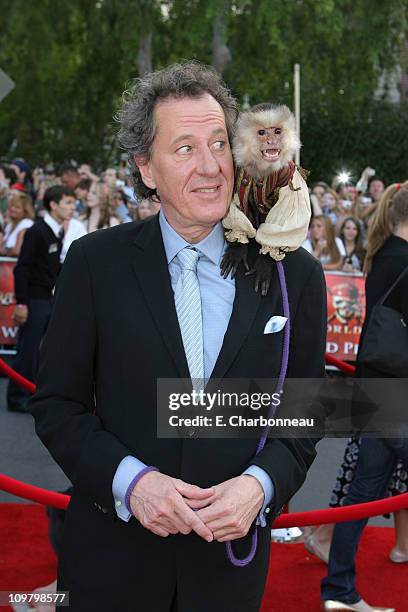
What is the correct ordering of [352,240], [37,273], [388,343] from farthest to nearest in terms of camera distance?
[352,240], [37,273], [388,343]

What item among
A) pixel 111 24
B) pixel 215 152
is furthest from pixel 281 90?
pixel 215 152

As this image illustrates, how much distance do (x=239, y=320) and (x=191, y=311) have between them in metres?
0.13

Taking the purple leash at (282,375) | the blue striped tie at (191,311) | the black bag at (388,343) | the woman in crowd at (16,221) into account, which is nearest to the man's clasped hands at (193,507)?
the purple leash at (282,375)

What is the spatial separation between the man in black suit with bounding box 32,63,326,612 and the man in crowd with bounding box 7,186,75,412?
5.30 m

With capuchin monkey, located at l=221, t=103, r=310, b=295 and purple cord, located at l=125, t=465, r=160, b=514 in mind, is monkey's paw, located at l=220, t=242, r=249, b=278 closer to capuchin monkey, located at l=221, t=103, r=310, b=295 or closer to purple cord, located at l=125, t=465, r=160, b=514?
capuchin monkey, located at l=221, t=103, r=310, b=295

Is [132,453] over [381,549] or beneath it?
over

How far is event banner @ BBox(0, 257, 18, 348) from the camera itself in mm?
9477

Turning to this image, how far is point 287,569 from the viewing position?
4.82 meters

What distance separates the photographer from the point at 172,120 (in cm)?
228

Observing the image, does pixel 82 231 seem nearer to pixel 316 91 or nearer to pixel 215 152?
pixel 215 152

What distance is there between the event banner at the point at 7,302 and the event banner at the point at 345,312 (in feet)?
11.0

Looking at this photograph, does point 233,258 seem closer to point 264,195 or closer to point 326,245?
point 264,195

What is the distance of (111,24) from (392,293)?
16832 mm

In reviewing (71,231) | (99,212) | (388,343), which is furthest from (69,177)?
(388,343)
